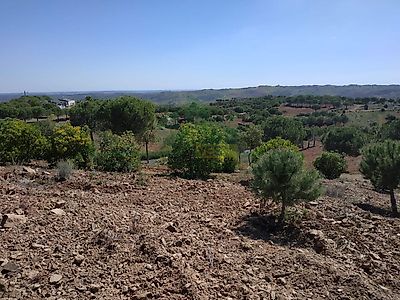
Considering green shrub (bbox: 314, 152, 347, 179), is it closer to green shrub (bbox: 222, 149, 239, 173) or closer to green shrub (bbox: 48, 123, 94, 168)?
green shrub (bbox: 222, 149, 239, 173)

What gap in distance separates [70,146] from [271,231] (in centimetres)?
909

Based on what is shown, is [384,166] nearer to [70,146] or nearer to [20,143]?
[70,146]

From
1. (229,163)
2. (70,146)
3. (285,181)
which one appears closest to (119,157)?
(70,146)

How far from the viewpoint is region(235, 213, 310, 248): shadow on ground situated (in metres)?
7.64

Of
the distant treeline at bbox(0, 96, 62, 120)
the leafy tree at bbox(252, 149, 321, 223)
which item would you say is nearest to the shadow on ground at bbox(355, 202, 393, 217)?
the leafy tree at bbox(252, 149, 321, 223)

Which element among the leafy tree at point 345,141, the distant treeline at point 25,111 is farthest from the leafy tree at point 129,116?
the leafy tree at point 345,141

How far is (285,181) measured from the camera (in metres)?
8.47

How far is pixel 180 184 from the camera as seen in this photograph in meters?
11.4

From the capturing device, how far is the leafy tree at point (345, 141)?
4869 centimetres

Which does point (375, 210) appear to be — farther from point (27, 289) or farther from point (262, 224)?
point (27, 289)

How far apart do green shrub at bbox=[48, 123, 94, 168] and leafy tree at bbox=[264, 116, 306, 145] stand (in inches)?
1568

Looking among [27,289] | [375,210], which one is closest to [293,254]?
[27,289]

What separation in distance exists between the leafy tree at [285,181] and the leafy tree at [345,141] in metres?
42.1

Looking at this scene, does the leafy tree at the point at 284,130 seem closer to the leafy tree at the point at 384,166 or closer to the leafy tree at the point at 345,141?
the leafy tree at the point at 345,141
